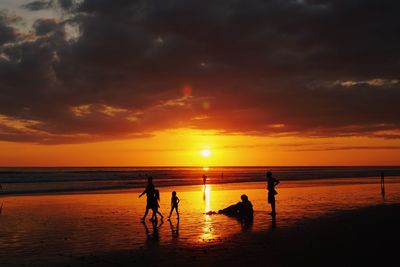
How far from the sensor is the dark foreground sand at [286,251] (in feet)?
41.4

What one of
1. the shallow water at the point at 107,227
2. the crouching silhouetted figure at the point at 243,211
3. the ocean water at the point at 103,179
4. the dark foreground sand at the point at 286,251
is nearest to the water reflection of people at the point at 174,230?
the shallow water at the point at 107,227

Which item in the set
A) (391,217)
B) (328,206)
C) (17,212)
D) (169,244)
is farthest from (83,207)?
(391,217)

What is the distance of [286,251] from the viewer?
14.1m

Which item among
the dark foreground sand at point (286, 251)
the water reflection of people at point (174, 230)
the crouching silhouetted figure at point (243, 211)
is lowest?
the dark foreground sand at point (286, 251)

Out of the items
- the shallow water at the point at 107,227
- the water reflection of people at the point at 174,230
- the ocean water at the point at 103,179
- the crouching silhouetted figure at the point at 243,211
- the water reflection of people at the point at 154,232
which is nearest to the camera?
the shallow water at the point at 107,227

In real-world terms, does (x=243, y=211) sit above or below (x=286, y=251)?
above

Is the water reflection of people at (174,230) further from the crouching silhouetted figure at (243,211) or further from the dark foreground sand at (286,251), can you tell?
the crouching silhouetted figure at (243,211)

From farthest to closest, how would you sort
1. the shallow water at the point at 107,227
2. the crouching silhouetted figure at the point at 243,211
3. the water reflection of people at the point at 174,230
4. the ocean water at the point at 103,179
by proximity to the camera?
the ocean water at the point at 103,179 < the crouching silhouetted figure at the point at 243,211 < the water reflection of people at the point at 174,230 < the shallow water at the point at 107,227

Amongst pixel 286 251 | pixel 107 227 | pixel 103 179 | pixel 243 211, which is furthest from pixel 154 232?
pixel 103 179

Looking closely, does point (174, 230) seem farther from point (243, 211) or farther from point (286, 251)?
point (286, 251)

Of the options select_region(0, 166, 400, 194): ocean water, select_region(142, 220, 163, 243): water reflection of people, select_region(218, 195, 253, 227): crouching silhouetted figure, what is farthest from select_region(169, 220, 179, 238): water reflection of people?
select_region(0, 166, 400, 194): ocean water

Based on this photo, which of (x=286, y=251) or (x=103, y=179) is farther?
(x=103, y=179)

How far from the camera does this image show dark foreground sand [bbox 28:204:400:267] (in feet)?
41.4

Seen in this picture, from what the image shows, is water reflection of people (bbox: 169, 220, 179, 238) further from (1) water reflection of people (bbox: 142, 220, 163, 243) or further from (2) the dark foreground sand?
(2) the dark foreground sand
